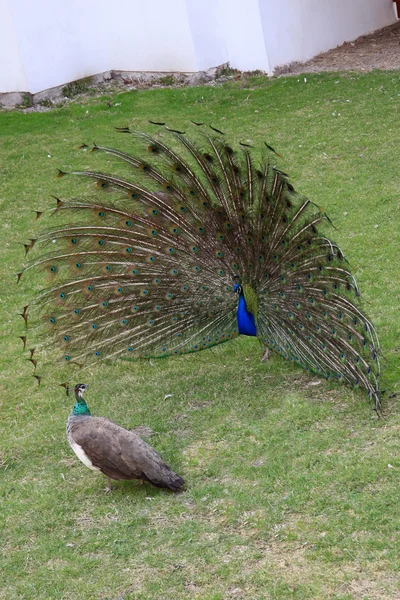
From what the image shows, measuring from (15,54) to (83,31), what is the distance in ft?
4.52

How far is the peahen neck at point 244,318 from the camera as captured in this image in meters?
6.75

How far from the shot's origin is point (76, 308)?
6.86 m

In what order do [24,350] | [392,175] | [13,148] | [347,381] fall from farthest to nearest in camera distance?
[13,148]
[392,175]
[24,350]
[347,381]

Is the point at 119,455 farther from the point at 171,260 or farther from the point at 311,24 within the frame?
the point at 311,24

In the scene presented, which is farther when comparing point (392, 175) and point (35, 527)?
point (392, 175)

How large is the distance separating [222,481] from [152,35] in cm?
1117

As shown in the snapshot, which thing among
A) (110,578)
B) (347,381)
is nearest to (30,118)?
(347,381)

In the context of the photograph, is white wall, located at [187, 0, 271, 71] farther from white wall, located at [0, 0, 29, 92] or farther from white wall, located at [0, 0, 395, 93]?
white wall, located at [0, 0, 29, 92]

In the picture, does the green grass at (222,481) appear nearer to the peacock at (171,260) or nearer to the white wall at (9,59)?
the peacock at (171,260)

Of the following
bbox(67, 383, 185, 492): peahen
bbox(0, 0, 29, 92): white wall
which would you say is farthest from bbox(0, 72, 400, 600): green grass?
bbox(0, 0, 29, 92): white wall

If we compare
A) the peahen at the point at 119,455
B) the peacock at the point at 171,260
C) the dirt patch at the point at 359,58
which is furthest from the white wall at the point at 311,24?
the peahen at the point at 119,455

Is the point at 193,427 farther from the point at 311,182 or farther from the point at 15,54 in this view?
the point at 15,54

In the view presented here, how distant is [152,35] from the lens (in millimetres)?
15086

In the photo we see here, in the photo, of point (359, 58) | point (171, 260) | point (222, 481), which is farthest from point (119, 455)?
point (359, 58)
